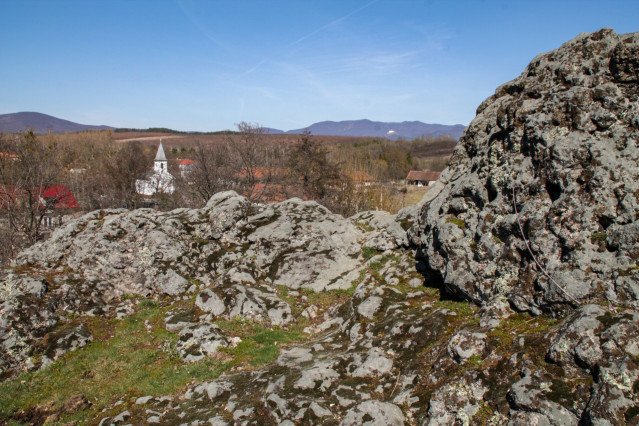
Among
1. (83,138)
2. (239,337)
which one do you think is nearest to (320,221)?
(239,337)

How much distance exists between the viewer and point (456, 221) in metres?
11.8

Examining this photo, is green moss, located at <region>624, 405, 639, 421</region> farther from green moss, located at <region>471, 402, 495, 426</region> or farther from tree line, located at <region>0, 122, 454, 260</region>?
tree line, located at <region>0, 122, 454, 260</region>

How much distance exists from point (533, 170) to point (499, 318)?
4.16 metres

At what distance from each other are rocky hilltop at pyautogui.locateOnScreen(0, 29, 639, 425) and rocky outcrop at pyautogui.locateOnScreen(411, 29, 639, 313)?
0.04 m

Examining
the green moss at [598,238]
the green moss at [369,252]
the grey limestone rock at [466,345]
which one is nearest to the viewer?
the grey limestone rock at [466,345]

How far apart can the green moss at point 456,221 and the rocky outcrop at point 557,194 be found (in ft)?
0.14

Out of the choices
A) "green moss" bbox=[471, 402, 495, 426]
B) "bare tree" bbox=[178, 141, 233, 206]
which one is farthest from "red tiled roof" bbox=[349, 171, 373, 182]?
"green moss" bbox=[471, 402, 495, 426]

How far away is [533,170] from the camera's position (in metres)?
10.1

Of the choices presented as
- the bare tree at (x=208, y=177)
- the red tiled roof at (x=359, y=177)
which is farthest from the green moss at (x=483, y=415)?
the red tiled roof at (x=359, y=177)

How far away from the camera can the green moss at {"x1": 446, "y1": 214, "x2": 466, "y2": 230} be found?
37.8ft

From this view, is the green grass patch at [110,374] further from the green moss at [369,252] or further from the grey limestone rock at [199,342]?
the green moss at [369,252]

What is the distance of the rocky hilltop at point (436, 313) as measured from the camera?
6.95m

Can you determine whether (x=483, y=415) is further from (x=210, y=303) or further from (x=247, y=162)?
(x=247, y=162)

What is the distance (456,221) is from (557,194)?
301cm
